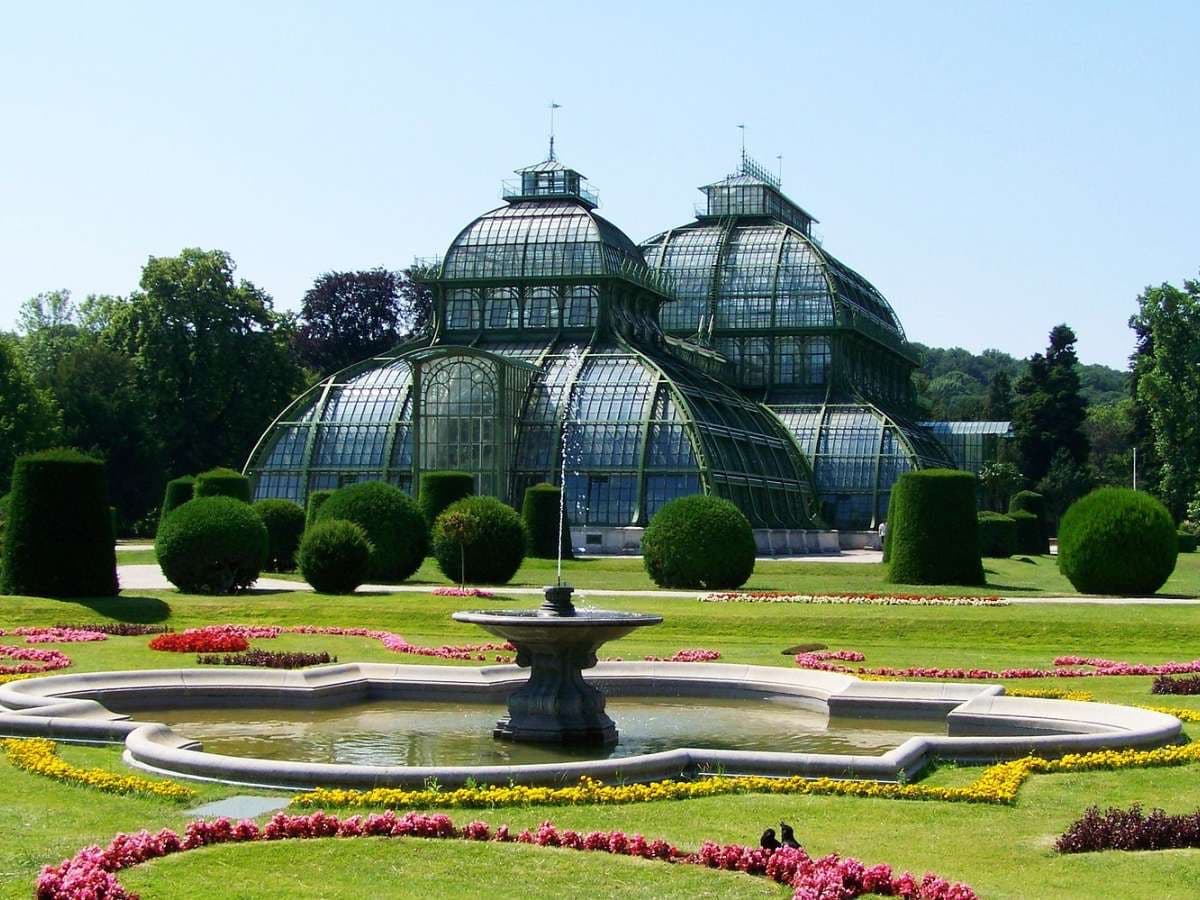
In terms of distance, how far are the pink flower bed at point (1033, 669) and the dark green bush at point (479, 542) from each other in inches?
660

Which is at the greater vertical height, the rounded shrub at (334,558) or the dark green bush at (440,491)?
the dark green bush at (440,491)

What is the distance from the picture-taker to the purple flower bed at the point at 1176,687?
→ 72.1 feet

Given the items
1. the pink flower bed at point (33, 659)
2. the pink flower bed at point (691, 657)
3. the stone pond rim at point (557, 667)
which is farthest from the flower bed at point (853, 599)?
the stone pond rim at point (557, 667)

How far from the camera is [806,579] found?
4797cm

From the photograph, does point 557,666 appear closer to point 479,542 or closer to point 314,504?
point 479,542

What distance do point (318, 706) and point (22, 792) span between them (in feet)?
22.0

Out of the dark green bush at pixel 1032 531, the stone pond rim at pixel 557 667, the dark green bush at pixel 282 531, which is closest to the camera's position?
the stone pond rim at pixel 557 667

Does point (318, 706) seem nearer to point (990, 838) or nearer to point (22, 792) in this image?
point (22, 792)

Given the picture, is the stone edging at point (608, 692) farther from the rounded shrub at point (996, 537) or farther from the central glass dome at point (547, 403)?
the rounded shrub at point (996, 537)

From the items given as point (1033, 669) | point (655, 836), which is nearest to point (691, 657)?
point (1033, 669)

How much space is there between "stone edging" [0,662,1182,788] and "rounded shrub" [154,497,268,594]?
16317mm

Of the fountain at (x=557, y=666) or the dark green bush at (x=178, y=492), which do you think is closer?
the fountain at (x=557, y=666)

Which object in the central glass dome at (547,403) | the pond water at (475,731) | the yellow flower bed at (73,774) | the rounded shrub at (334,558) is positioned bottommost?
the pond water at (475,731)

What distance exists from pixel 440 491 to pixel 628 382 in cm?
1951
